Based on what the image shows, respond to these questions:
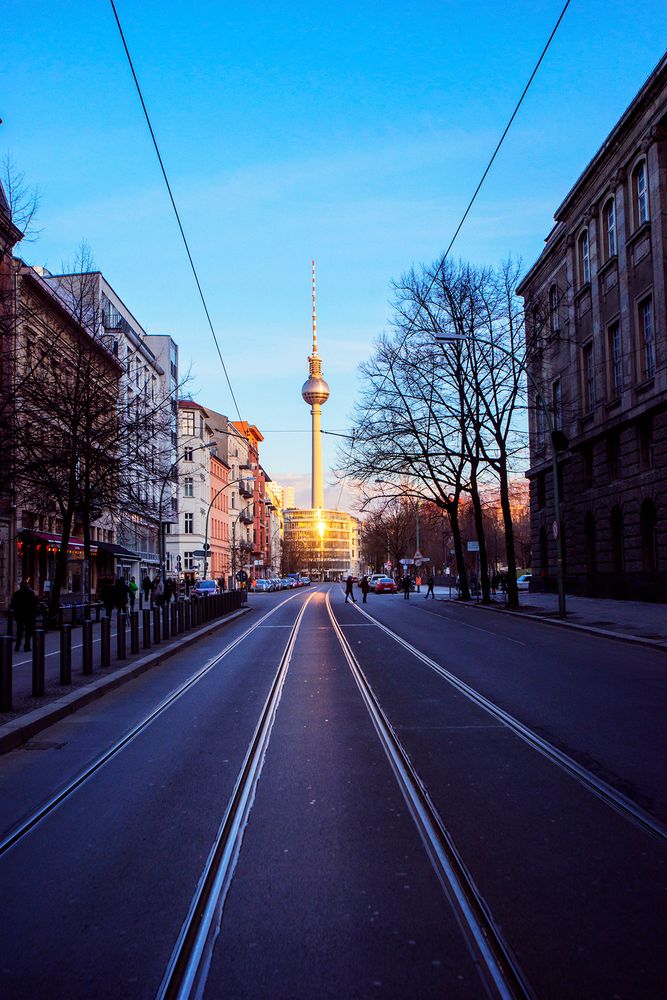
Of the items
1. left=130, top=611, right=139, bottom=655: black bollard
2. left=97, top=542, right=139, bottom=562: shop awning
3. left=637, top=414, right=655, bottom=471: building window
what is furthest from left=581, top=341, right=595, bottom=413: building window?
left=130, top=611, right=139, bottom=655: black bollard

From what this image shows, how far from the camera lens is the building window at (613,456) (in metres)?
35.5

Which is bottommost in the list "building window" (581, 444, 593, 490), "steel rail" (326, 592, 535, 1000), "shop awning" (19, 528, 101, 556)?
"steel rail" (326, 592, 535, 1000)

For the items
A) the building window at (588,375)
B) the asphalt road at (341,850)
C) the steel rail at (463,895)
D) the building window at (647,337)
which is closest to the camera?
the steel rail at (463,895)

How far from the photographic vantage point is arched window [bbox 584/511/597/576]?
3888cm

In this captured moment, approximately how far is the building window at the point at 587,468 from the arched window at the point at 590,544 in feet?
5.01

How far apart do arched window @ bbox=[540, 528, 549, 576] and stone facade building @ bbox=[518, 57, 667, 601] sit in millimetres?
478

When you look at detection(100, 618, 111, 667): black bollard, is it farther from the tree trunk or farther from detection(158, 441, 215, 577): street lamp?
the tree trunk

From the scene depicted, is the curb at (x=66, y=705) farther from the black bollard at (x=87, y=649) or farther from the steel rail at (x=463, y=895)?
the steel rail at (x=463, y=895)

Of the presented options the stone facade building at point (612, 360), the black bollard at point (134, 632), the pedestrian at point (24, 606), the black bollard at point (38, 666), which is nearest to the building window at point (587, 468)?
the stone facade building at point (612, 360)

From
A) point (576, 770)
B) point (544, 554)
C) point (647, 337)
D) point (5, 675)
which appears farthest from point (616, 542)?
point (576, 770)

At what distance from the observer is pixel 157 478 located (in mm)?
28906

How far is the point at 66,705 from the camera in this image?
33.8 ft

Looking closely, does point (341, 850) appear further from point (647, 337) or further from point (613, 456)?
point (613, 456)

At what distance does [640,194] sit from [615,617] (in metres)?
16.3
